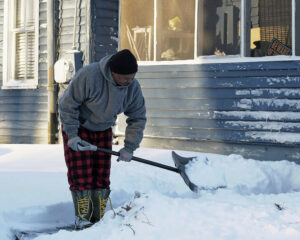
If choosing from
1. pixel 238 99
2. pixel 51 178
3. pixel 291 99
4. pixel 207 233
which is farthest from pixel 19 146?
pixel 207 233

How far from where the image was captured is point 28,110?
8.82 meters

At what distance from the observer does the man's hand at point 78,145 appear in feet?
11.2

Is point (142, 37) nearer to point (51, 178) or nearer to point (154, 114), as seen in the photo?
point (154, 114)

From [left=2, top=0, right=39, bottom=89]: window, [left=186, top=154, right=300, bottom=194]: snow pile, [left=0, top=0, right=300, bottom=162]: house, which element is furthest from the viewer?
[left=2, top=0, right=39, bottom=89]: window

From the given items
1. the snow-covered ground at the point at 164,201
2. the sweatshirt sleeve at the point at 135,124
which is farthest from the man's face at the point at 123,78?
the snow-covered ground at the point at 164,201

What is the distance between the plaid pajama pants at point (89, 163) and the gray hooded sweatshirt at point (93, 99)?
0.31ft

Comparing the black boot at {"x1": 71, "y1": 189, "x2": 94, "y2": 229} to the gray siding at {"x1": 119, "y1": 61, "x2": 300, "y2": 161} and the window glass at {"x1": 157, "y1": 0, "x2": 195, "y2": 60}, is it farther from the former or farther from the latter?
the window glass at {"x1": 157, "y1": 0, "x2": 195, "y2": 60}

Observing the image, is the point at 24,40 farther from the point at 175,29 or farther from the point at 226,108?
the point at 226,108

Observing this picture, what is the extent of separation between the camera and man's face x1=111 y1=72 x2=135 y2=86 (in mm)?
3238

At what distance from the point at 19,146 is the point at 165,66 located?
288 centimetres

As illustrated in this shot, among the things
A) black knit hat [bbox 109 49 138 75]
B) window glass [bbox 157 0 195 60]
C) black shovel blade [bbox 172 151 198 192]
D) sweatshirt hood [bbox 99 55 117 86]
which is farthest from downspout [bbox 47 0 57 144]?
black knit hat [bbox 109 49 138 75]

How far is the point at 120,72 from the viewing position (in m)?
3.20

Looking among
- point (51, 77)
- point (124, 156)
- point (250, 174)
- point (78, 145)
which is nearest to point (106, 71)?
point (78, 145)

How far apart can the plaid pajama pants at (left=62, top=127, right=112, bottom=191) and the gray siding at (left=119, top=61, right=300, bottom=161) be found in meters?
3.15
